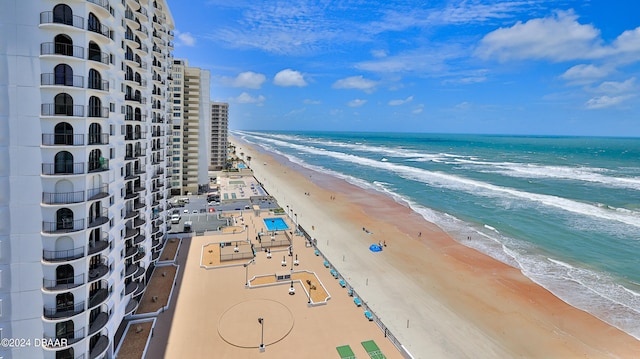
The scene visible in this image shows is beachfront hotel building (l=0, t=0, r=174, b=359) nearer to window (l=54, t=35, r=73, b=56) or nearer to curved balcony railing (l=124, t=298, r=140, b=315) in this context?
window (l=54, t=35, r=73, b=56)

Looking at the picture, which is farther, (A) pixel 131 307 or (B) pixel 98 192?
(A) pixel 131 307

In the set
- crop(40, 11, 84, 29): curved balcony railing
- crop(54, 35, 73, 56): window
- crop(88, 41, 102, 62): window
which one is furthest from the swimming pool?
crop(40, 11, 84, 29): curved balcony railing

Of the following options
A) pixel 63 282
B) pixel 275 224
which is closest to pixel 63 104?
pixel 63 282

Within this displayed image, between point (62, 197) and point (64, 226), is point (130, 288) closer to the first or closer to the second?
point (64, 226)

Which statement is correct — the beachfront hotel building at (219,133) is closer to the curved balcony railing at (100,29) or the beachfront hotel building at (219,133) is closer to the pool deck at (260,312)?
the pool deck at (260,312)

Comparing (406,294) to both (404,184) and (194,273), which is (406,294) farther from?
(404,184)

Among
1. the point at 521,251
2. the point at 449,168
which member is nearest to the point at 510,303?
the point at 521,251
